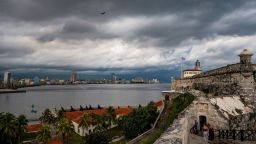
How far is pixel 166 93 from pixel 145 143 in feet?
54.2

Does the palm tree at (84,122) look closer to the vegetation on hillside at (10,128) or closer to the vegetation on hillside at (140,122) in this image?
the vegetation on hillside at (140,122)

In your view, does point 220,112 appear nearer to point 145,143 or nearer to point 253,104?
point 253,104

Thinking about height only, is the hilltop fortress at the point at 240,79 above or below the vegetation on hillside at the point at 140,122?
above

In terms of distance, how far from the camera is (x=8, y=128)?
135ft

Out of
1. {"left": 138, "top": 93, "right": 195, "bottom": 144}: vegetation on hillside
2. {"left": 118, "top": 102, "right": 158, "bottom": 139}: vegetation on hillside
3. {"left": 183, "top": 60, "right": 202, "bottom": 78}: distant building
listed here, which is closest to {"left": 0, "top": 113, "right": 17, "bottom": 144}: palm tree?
{"left": 118, "top": 102, "right": 158, "bottom": 139}: vegetation on hillside

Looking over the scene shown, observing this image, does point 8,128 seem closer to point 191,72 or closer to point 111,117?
point 111,117

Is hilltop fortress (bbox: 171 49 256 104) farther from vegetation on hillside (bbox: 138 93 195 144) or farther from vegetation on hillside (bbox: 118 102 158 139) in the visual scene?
vegetation on hillside (bbox: 118 102 158 139)

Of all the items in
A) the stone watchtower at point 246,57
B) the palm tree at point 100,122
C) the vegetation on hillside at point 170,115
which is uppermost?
the stone watchtower at point 246,57

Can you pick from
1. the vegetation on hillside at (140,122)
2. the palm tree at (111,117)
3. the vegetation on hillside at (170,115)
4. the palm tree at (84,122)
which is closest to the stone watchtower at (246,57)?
the vegetation on hillside at (170,115)

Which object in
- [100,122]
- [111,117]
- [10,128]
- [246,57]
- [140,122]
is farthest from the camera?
[111,117]

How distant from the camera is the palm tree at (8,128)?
4094cm

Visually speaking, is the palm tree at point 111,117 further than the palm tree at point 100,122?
Yes

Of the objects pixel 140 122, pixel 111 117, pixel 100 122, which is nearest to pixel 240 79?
pixel 140 122

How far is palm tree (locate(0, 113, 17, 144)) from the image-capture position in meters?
40.9
